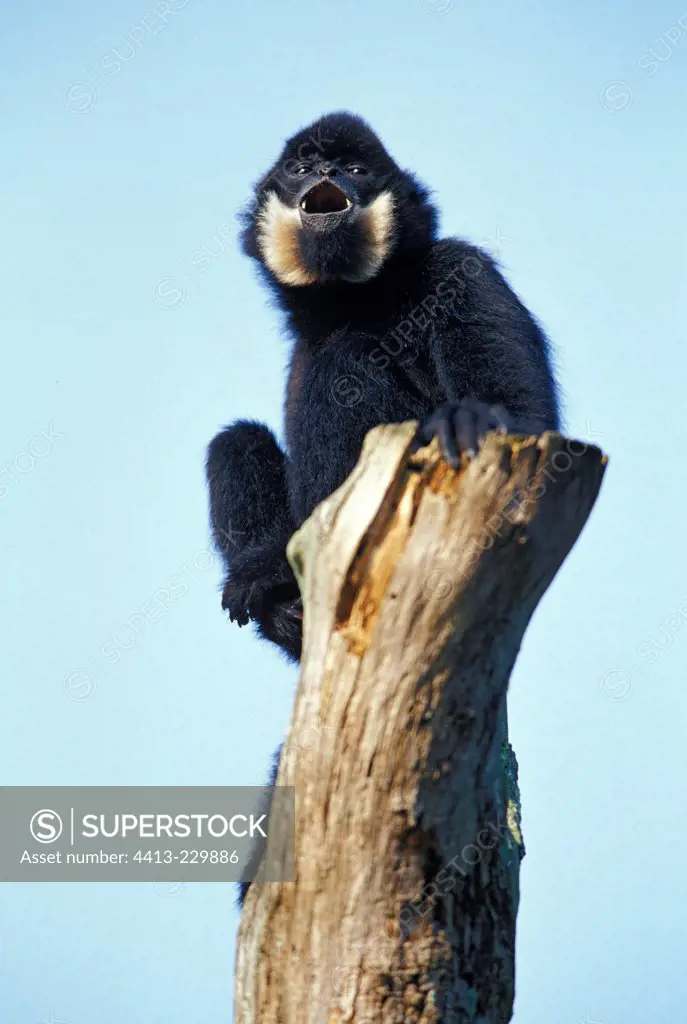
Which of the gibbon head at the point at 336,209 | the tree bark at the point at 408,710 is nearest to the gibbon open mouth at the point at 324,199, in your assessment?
the gibbon head at the point at 336,209

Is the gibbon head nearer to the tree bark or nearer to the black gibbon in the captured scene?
the black gibbon

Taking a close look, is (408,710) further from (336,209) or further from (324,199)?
(324,199)

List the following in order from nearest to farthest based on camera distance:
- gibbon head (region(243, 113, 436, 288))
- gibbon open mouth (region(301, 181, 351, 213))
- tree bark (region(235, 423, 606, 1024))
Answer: tree bark (region(235, 423, 606, 1024)) → gibbon head (region(243, 113, 436, 288)) → gibbon open mouth (region(301, 181, 351, 213))

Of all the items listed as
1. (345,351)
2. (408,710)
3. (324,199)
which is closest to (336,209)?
(324,199)

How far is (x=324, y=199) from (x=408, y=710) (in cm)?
498

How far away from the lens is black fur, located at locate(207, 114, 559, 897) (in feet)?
23.7

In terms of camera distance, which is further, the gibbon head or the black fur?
the gibbon head

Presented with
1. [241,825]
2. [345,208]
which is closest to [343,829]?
[241,825]

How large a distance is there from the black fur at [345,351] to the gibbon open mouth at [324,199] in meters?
0.01

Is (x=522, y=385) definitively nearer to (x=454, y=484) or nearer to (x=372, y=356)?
(x=372, y=356)

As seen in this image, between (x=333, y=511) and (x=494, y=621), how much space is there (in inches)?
33.1

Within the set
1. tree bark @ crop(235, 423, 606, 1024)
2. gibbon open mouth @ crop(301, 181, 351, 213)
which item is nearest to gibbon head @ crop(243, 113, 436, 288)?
gibbon open mouth @ crop(301, 181, 351, 213)

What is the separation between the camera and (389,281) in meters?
7.96

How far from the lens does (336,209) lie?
832cm
